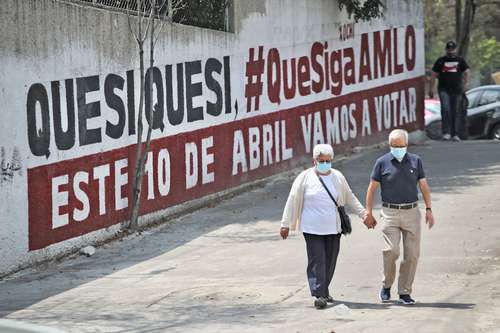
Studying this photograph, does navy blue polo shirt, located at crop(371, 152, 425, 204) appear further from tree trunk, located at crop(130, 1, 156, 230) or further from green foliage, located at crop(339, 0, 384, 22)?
green foliage, located at crop(339, 0, 384, 22)

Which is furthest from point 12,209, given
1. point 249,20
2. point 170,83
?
point 249,20

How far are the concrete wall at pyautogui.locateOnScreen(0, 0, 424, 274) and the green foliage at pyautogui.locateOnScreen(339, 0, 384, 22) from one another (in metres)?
0.23

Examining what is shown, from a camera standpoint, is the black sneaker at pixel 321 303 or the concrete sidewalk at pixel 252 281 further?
the black sneaker at pixel 321 303

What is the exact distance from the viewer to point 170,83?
18.3m

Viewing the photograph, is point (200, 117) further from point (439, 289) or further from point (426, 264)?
point (439, 289)

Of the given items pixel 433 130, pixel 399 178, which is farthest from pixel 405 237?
pixel 433 130

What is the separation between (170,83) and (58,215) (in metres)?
3.42

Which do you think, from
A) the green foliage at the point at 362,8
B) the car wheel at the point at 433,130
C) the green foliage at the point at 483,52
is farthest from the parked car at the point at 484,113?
the green foliage at the point at 483,52

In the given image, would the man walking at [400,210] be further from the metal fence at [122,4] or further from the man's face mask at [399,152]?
the metal fence at [122,4]

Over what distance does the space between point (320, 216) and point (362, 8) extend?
12.8m

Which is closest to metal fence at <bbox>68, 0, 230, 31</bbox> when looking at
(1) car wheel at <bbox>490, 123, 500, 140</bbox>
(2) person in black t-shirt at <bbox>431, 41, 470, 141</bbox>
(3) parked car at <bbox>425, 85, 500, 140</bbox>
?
(2) person in black t-shirt at <bbox>431, 41, 470, 141</bbox>

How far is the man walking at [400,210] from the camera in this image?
39.8 ft

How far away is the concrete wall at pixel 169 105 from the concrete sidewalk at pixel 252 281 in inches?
23.0

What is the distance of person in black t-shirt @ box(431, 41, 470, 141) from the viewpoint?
26.2 m
